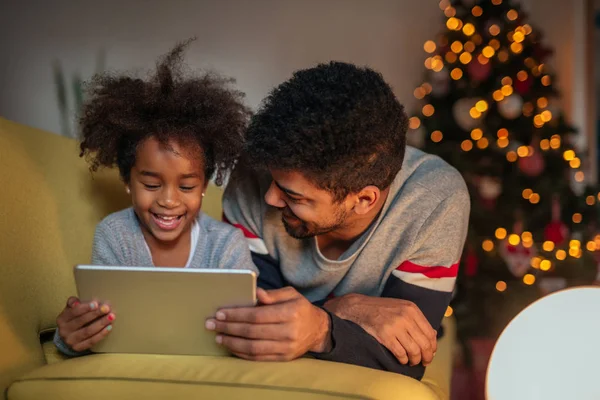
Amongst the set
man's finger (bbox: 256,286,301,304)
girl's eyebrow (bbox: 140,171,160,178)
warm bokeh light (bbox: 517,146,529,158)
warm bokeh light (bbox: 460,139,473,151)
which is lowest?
man's finger (bbox: 256,286,301,304)

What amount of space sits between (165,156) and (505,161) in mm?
2333

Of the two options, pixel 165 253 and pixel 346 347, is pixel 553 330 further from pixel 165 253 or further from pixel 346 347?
pixel 165 253

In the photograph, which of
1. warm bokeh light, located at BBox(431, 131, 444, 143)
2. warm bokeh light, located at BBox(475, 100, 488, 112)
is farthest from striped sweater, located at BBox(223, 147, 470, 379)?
warm bokeh light, located at BBox(475, 100, 488, 112)

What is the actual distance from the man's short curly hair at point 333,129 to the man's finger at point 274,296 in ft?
0.98

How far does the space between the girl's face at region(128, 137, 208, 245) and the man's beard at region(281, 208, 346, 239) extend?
24 centimetres

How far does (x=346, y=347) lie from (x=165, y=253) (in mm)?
621

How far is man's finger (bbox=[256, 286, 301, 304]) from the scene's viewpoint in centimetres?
132

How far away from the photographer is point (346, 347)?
1408 mm

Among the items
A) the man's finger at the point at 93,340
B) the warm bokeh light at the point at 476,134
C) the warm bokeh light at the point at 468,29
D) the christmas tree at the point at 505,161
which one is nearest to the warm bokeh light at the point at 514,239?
the christmas tree at the point at 505,161

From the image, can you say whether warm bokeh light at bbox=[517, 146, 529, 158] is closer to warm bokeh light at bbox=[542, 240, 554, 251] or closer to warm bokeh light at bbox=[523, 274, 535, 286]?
Answer: warm bokeh light at bbox=[542, 240, 554, 251]

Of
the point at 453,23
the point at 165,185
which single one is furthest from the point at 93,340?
the point at 453,23

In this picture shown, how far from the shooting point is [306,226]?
65.7 inches

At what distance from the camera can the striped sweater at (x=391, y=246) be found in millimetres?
1646

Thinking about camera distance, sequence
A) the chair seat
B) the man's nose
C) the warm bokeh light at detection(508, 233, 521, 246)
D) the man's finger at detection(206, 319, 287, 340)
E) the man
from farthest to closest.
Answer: the warm bokeh light at detection(508, 233, 521, 246) < the man's nose < the man < the man's finger at detection(206, 319, 287, 340) < the chair seat
